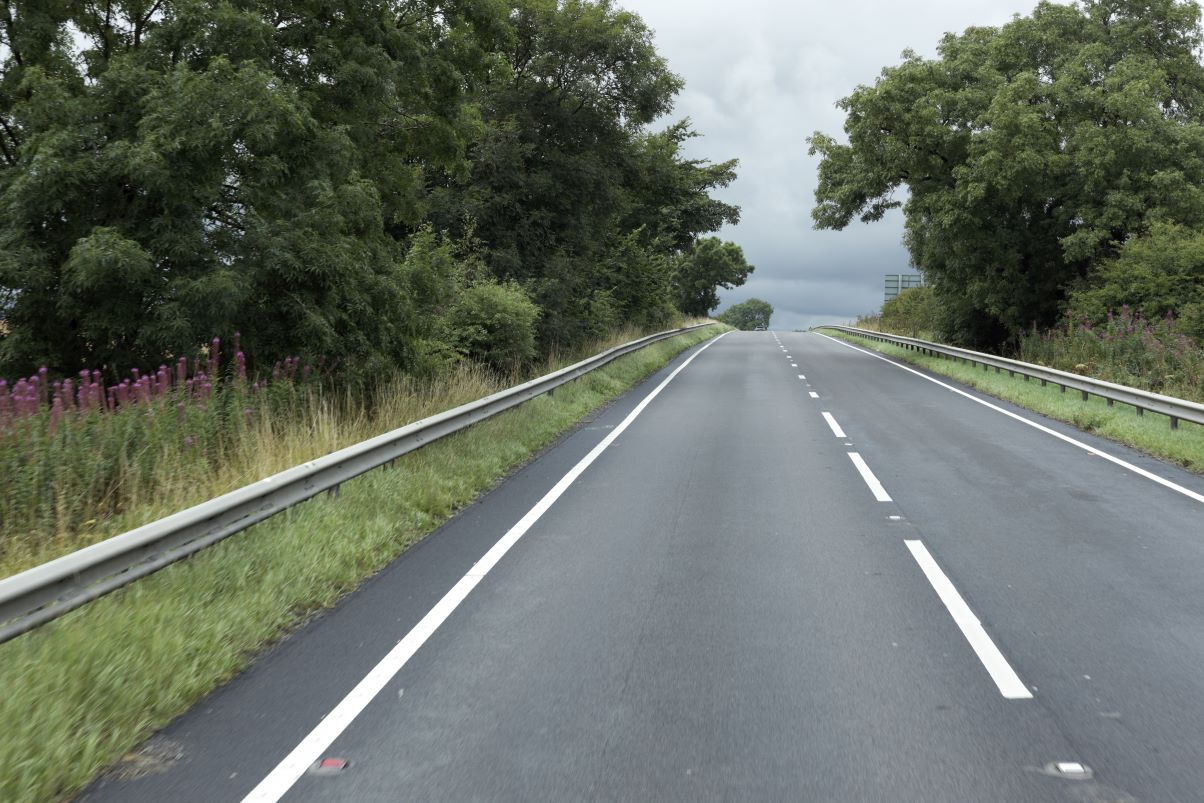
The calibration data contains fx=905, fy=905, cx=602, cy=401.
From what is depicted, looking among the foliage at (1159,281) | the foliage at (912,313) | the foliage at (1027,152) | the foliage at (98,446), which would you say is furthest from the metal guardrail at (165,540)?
the foliage at (912,313)

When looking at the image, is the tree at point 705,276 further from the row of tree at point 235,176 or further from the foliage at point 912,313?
the row of tree at point 235,176

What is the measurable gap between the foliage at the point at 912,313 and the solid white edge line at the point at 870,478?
991 inches

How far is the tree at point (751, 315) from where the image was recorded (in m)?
161

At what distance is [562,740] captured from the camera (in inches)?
144

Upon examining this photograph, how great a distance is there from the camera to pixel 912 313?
149 feet

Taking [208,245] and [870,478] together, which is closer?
[870,478]

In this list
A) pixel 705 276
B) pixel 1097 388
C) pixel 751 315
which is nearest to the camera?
pixel 1097 388

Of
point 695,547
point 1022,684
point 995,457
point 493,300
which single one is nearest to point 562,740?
point 1022,684

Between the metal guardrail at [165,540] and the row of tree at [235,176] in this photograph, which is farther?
the row of tree at [235,176]

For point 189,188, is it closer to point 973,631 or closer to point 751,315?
→ point 973,631

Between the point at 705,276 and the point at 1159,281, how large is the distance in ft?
207

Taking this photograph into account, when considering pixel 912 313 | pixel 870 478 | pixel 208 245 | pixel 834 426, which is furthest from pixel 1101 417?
pixel 912 313

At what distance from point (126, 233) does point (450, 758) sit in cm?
944

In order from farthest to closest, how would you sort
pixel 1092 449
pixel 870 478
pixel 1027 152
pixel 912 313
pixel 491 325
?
pixel 912 313 → pixel 1027 152 → pixel 491 325 → pixel 1092 449 → pixel 870 478
